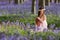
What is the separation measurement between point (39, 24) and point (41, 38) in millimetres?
2001

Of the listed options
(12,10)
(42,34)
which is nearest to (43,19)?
(42,34)

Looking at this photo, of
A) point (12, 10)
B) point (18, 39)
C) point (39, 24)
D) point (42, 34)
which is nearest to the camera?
point (18, 39)

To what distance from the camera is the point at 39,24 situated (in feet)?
24.3

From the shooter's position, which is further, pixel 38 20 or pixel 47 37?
pixel 38 20

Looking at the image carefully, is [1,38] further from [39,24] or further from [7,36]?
[39,24]

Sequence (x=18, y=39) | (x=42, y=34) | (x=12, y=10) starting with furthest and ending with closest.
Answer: (x=12, y=10) < (x=42, y=34) < (x=18, y=39)

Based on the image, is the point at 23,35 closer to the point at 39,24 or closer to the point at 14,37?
the point at 14,37

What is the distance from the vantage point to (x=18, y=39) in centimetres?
533

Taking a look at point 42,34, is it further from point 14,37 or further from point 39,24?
point 39,24

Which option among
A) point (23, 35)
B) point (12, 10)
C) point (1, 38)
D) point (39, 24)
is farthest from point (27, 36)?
point (12, 10)

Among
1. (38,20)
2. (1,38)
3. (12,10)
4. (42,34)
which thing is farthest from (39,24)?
(12,10)

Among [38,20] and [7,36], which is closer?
[7,36]

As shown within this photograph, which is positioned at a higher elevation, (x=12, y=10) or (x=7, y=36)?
(x=7, y=36)

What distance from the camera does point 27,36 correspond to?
558cm
